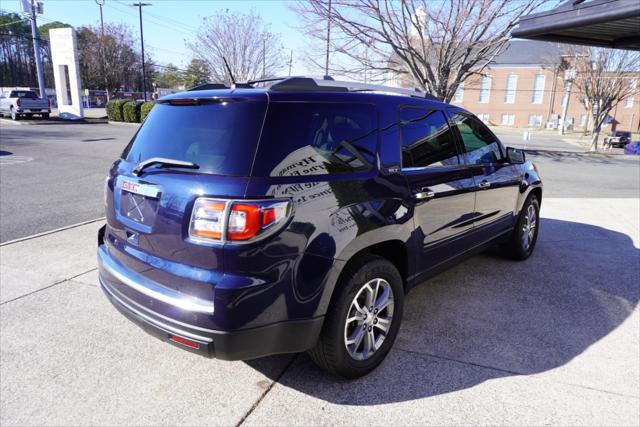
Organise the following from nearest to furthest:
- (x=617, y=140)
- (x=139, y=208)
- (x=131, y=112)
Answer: (x=139, y=208) → (x=131, y=112) → (x=617, y=140)

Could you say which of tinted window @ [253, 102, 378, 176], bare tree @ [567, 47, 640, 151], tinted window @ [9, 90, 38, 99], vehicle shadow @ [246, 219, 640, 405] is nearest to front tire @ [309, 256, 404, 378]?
vehicle shadow @ [246, 219, 640, 405]

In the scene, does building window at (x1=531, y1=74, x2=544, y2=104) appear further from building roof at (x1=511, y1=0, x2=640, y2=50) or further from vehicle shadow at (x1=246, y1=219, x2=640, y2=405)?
vehicle shadow at (x1=246, y1=219, x2=640, y2=405)

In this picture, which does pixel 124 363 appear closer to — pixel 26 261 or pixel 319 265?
pixel 319 265

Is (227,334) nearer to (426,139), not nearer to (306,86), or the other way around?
(306,86)

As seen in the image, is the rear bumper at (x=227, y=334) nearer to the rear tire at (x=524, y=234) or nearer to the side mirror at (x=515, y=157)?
the side mirror at (x=515, y=157)

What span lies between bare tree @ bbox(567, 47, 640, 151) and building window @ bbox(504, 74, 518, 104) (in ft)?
114

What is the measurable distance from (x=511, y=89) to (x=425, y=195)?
6484cm

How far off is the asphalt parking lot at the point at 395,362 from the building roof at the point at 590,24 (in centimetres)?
250

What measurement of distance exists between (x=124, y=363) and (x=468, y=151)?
10.7 ft

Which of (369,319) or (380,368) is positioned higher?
(369,319)

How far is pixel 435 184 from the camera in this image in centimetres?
336

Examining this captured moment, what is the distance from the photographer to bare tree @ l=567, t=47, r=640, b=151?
23.9 metres

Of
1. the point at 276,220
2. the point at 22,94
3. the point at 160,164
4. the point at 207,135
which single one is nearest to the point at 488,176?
the point at 276,220

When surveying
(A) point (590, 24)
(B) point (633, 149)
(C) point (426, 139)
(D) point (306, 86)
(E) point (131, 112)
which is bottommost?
(B) point (633, 149)
